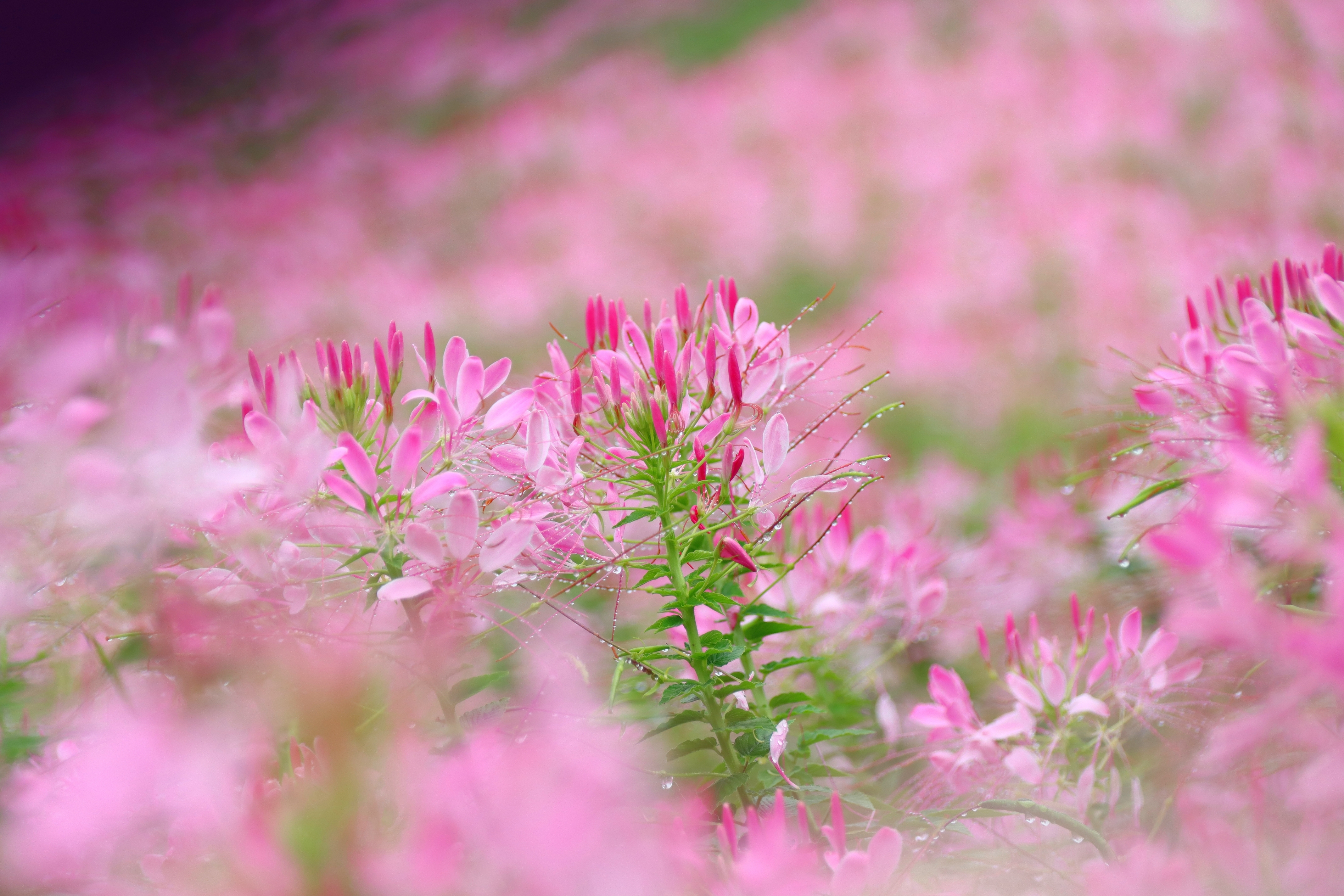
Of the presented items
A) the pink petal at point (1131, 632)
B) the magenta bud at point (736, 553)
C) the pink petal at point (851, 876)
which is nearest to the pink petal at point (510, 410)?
the magenta bud at point (736, 553)

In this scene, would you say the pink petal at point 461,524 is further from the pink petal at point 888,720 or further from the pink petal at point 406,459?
the pink petal at point 888,720

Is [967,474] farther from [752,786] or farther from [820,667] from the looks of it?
[752,786]

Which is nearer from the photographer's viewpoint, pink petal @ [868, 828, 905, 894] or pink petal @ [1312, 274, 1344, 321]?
pink petal @ [868, 828, 905, 894]

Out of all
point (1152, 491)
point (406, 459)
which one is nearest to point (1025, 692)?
point (1152, 491)

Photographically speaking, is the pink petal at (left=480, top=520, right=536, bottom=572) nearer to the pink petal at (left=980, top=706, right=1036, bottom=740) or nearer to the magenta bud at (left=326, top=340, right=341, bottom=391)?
the magenta bud at (left=326, top=340, right=341, bottom=391)

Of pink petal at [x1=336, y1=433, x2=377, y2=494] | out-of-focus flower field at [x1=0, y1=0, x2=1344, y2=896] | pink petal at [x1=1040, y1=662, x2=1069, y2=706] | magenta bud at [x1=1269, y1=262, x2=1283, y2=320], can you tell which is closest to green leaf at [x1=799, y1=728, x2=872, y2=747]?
out-of-focus flower field at [x1=0, y1=0, x2=1344, y2=896]

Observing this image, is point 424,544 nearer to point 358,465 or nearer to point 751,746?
point 358,465
